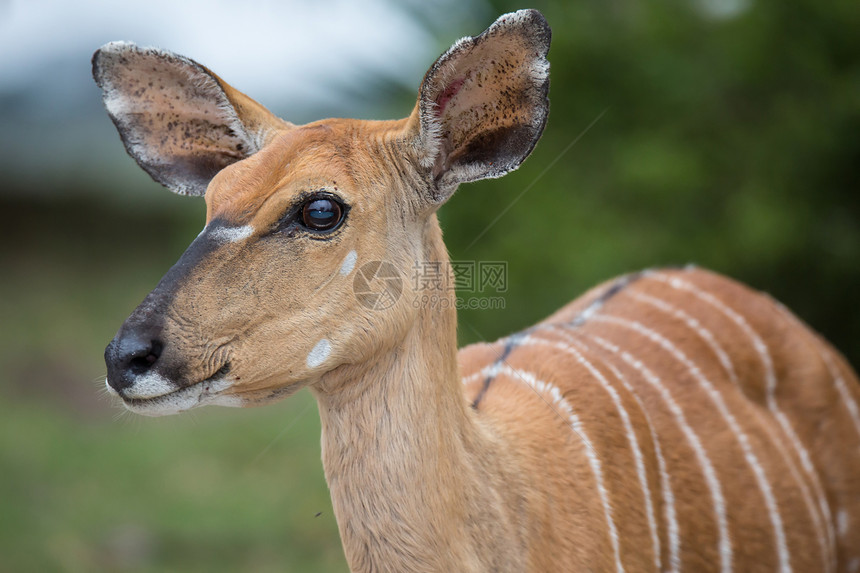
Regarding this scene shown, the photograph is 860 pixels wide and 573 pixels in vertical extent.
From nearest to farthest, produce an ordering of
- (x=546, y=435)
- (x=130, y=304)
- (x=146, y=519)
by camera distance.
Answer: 1. (x=546, y=435)
2. (x=146, y=519)
3. (x=130, y=304)

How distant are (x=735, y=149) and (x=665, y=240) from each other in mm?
673

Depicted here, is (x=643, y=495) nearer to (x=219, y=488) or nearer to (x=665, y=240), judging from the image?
(x=665, y=240)

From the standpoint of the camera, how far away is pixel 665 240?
5.19m

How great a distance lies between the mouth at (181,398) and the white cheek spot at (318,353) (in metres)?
0.20

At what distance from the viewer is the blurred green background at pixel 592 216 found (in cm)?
492

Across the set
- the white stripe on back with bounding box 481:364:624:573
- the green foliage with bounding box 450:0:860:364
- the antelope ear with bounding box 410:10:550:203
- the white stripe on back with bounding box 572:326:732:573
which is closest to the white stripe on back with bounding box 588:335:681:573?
the white stripe on back with bounding box 572:326:732:573

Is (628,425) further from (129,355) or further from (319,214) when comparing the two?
(129,355)

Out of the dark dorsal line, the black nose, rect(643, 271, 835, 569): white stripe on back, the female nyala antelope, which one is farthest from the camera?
rect(643, 271, 835, 569): white stripe on back

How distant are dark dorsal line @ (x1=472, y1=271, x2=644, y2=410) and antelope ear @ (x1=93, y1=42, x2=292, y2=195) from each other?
1054 millimetres

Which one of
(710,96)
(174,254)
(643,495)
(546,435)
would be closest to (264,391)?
(546,435)

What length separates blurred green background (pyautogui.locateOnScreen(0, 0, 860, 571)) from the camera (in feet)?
16.1

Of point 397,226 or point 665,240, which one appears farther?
point 665,240
